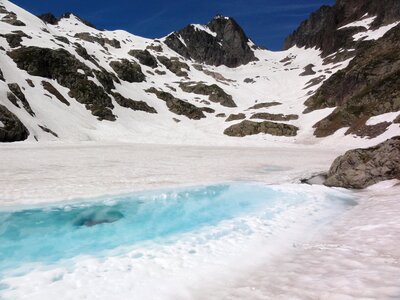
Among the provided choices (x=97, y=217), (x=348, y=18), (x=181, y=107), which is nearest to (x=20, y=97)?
(x=181, y=107)

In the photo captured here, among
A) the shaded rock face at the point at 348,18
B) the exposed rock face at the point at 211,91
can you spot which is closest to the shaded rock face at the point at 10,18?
the exposed rock face at the point at 211,91

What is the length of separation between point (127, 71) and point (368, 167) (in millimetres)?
115063

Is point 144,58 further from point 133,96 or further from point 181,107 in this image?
point 181,107

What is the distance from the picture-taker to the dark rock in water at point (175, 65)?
152000 mm

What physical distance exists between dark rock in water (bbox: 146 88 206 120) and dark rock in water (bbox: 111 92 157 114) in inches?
342

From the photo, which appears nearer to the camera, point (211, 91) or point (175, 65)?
point (211, 91)

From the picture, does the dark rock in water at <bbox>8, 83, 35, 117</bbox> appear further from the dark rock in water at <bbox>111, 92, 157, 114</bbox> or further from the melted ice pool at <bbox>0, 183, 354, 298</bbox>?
the melted ice pool at <bbox>0, 183, 354, 298</bbox>

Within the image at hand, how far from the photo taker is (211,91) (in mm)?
130250

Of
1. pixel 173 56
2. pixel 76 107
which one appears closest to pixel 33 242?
pixel 76 107

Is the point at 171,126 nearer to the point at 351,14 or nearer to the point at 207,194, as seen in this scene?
the point at 207,194

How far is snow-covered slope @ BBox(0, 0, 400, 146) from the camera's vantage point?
6731cm

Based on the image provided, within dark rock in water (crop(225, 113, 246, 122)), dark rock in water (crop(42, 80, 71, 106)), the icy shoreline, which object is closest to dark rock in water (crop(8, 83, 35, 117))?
dark rock in water (crop(42, 80, 71, 106))

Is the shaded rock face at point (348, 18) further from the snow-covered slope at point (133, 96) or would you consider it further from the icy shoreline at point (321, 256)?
the icy shoreline at point (321, 256)

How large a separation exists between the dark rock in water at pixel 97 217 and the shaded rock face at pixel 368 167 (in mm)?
12118
